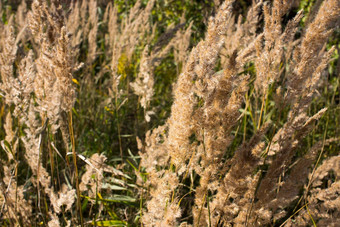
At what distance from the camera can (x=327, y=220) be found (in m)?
1.54

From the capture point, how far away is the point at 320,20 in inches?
54.2

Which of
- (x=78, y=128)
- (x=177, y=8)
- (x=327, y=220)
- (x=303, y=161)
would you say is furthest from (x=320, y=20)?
(x=177, y=8)

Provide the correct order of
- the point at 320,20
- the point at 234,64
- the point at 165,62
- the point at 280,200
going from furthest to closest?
the point at 165,62 → the point at 280,200 → the point at 320,20 → the point at 234,64

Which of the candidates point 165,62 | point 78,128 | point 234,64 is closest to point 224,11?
point 234,64

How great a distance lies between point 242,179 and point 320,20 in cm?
73

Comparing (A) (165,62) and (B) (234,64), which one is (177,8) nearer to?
(A) (165,62)

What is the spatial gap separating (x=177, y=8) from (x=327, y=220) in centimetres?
419

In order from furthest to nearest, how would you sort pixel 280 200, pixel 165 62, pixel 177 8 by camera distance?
pixel 177 8 < pixel 165 62 < pixel 280 200

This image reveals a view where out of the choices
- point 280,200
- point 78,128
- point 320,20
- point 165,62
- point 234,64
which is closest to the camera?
point 234,64

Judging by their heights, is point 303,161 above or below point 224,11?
below

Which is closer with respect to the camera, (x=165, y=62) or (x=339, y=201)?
(x=339, y=201)

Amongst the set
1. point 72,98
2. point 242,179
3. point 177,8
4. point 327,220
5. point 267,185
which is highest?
point 177,8

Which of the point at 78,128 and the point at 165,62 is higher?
the point at 165,62

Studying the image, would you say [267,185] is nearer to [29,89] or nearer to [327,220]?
[327,220]
